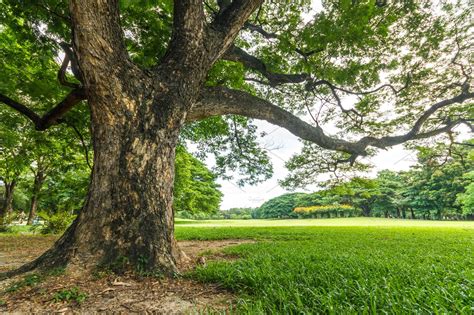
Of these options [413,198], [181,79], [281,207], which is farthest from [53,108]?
[281,207]

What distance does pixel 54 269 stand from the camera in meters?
2.37

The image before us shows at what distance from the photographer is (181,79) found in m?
3.35

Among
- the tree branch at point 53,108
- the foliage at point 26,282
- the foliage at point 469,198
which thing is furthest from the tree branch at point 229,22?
the foliage at point 469,198

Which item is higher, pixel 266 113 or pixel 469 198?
pixel 266 113

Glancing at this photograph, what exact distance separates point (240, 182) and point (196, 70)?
18.7ft

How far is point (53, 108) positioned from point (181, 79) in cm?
254

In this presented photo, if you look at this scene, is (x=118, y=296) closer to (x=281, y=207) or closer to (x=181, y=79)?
(x=181, y=79)

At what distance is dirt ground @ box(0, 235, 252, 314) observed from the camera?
5.94 feet

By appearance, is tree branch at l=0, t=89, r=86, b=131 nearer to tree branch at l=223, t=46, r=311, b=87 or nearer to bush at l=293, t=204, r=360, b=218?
tree branch at l=223, t=46, r=311, b=87

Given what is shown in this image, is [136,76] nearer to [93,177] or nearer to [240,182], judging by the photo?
[93,177]

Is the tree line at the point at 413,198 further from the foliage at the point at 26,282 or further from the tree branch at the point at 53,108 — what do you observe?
the foliage at the point at 26,282

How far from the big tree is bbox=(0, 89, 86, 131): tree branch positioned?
20 millimetres

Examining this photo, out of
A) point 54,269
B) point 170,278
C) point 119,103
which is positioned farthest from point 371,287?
point 119,103

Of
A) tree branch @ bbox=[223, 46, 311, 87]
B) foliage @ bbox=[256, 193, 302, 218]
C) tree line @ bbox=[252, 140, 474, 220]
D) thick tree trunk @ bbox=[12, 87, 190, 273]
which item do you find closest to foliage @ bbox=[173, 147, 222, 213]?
tree branch @ bbox=[223, 46, 311, 87]
